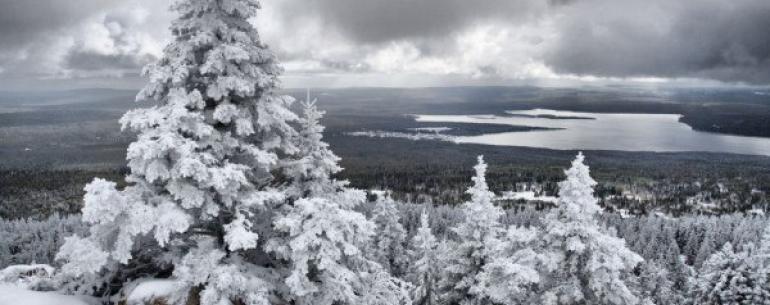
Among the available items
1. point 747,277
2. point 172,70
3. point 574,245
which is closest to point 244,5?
point 172,70

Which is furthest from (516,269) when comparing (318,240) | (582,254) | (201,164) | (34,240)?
(34,240)

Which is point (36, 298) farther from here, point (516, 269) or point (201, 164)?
point (516, 269)

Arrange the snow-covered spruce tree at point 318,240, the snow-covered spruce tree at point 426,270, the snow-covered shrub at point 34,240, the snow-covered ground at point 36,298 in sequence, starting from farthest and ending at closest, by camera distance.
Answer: the snow-covered shrub at point 34,240 → the snow-covered spruce tree at point 426,270 → the snow-covered ground at point 36,298 → the snow-covered spruce tree at point 318,240

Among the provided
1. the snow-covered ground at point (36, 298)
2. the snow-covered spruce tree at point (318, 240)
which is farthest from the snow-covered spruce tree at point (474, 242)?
the snow-covered ground at point (36, 298)

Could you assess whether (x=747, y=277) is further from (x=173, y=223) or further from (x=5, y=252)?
(x=5, y=252)

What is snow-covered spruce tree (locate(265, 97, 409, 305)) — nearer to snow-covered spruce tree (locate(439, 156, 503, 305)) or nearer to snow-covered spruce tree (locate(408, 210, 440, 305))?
snow-covered spruce tree (locate(439, 156, 503, 305))

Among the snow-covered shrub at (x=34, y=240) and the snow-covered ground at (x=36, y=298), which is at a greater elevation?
the snow-covered ground at (x=36, y=298)

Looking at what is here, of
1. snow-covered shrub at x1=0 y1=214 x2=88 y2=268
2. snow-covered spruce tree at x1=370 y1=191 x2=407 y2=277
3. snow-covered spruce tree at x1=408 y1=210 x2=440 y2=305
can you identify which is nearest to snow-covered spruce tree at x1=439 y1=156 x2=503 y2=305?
snow-covered spruce tree at x1=408 y1=210 x2=440 y2=305

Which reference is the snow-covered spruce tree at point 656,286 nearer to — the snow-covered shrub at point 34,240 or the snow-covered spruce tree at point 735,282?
the snow-covered spruce tree at point 735,282
